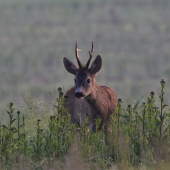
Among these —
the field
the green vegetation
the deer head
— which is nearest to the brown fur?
the deer head

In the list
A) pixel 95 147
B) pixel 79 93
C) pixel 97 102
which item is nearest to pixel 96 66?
pixel 97 102

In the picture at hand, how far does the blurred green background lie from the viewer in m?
23.4

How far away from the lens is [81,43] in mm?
32125

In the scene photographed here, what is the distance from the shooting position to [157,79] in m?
23.9

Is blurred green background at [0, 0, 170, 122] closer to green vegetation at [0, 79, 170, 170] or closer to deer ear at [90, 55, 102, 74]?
deer ear at [90, 55, 102, 74]

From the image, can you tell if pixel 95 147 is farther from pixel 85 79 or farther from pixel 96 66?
pixel 96 66

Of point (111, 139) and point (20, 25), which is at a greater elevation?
point (20, 25)

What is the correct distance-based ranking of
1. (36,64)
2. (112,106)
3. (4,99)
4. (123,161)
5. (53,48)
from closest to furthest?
(123,161), (112,106), (4,99), (36,64), (53,48)

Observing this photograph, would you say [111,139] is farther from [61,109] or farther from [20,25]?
[20,25]

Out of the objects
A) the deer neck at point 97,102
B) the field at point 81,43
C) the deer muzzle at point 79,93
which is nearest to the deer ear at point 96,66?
the deer neck at point 97,102

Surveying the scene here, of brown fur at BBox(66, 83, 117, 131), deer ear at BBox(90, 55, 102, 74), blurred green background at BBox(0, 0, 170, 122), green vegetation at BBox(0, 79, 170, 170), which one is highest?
blurred green background at BBox(0, 0, 170, 122)

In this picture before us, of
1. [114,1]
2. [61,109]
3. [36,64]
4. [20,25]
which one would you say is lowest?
[61,109]

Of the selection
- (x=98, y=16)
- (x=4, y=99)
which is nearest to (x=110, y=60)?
(x=4, y=99)

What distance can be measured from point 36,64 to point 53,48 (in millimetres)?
3445
